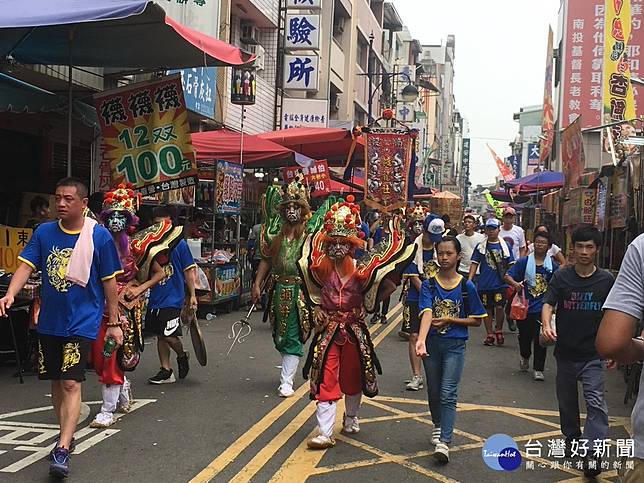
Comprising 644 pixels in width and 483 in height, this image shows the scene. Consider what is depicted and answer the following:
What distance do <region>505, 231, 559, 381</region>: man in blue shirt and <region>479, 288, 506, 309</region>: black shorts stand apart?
222cm

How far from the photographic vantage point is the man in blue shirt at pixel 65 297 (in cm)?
488

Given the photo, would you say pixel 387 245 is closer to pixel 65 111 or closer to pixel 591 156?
pixel 65 111

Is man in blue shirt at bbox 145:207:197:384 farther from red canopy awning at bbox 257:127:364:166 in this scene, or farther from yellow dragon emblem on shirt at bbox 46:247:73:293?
red canopy awning at bbox 257:127:364:166

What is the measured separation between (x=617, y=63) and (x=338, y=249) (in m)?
20.5

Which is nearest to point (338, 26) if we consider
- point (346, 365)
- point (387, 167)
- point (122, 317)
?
point (387, 167)

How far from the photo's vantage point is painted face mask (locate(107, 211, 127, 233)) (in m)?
6.23

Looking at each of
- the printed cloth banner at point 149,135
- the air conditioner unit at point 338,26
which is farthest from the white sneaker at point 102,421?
the air conditioner unit at point 338,26

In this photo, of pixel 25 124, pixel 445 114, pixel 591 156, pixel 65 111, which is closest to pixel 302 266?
pixel 65 111

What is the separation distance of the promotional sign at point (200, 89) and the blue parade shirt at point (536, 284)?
7.52 meters

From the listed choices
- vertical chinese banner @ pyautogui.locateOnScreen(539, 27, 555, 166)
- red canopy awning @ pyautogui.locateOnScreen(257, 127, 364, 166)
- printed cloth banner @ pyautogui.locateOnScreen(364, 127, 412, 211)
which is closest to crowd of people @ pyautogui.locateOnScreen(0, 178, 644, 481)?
printed cloth banner @ pyautogui.locateOnScreen(364, 127, 412, 211)

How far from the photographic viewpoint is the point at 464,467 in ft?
17.3

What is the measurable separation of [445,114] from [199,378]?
99653 mm

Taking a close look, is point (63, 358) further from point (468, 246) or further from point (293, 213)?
point (468, 246)

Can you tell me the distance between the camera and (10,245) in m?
8.55
